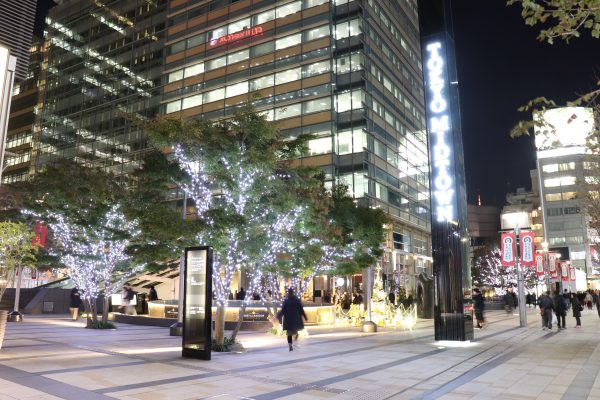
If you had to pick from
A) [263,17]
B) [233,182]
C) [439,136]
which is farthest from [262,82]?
[233,182]

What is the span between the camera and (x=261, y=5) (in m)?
52.5

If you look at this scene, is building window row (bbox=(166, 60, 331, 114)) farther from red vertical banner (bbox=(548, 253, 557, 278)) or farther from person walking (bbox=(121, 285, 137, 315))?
person walking (bbox=(121, 285, 137, 315))

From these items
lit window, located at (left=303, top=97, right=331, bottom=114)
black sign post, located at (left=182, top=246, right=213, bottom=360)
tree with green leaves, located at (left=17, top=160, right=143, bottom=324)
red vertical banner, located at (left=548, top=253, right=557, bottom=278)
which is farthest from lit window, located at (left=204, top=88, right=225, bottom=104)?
black sign post, located at (left=182, top=246, right=213, bottom=360)

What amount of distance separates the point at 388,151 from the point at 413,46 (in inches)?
811

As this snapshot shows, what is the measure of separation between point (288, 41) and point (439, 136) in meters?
37.1

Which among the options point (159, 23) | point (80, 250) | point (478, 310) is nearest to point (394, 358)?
point (478, 310)

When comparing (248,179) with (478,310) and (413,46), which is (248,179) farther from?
(413,46)

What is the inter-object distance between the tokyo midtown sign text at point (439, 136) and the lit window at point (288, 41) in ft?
113

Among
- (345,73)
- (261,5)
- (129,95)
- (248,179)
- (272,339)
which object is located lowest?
(272,339)

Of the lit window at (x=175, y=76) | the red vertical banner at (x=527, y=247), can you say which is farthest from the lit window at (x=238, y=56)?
the red vertical banner at (x=527, y=247)

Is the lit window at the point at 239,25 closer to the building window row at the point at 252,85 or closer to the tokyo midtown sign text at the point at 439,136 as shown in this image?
the building window row at the point at 252,85

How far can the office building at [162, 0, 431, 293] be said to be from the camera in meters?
46.1

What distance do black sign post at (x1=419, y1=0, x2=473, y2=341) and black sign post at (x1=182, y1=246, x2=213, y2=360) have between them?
7.58 meters

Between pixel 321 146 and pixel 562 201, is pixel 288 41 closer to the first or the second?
pixel 321 146
